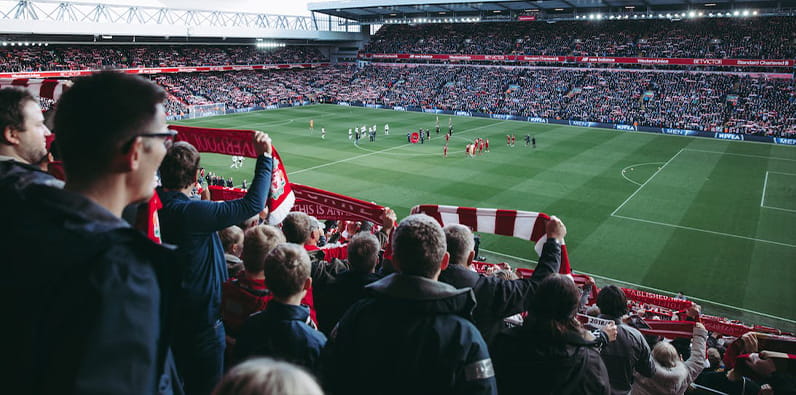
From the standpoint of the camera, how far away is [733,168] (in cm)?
3475

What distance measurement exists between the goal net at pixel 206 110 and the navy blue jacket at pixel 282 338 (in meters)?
56.9

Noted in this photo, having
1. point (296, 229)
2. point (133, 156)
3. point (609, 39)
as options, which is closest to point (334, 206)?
point (296, 229)

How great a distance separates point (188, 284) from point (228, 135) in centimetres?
247

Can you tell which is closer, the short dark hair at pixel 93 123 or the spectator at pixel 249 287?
the short dark hair at pixel 93 123

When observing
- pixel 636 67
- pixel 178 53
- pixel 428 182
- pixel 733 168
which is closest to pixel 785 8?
pixel 636 67

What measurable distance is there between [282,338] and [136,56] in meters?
75.5

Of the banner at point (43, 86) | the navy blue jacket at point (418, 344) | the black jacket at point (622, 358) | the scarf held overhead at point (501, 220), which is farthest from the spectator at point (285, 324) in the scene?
the banner at point (43, 86)

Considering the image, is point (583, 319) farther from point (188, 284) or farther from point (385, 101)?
point (385, 101)

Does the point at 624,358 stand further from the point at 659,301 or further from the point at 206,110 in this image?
the point at 206,110

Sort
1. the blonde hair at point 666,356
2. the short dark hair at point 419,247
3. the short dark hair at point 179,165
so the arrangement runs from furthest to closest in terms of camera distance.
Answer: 1. the blonde hair at point 666,356
2. the short dark hair at point 179,165
3. the short dark hair at point 419,247

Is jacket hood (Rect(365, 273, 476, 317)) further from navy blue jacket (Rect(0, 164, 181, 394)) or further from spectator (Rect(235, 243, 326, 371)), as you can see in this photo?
navy blue jacket (Rect(0, 164, 181, 394))

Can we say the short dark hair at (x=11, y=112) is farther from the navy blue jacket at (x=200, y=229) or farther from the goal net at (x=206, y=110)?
the goal net at (x=206, y=110)

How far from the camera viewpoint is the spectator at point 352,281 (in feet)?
16.3

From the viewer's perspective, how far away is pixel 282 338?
11.5 feet
